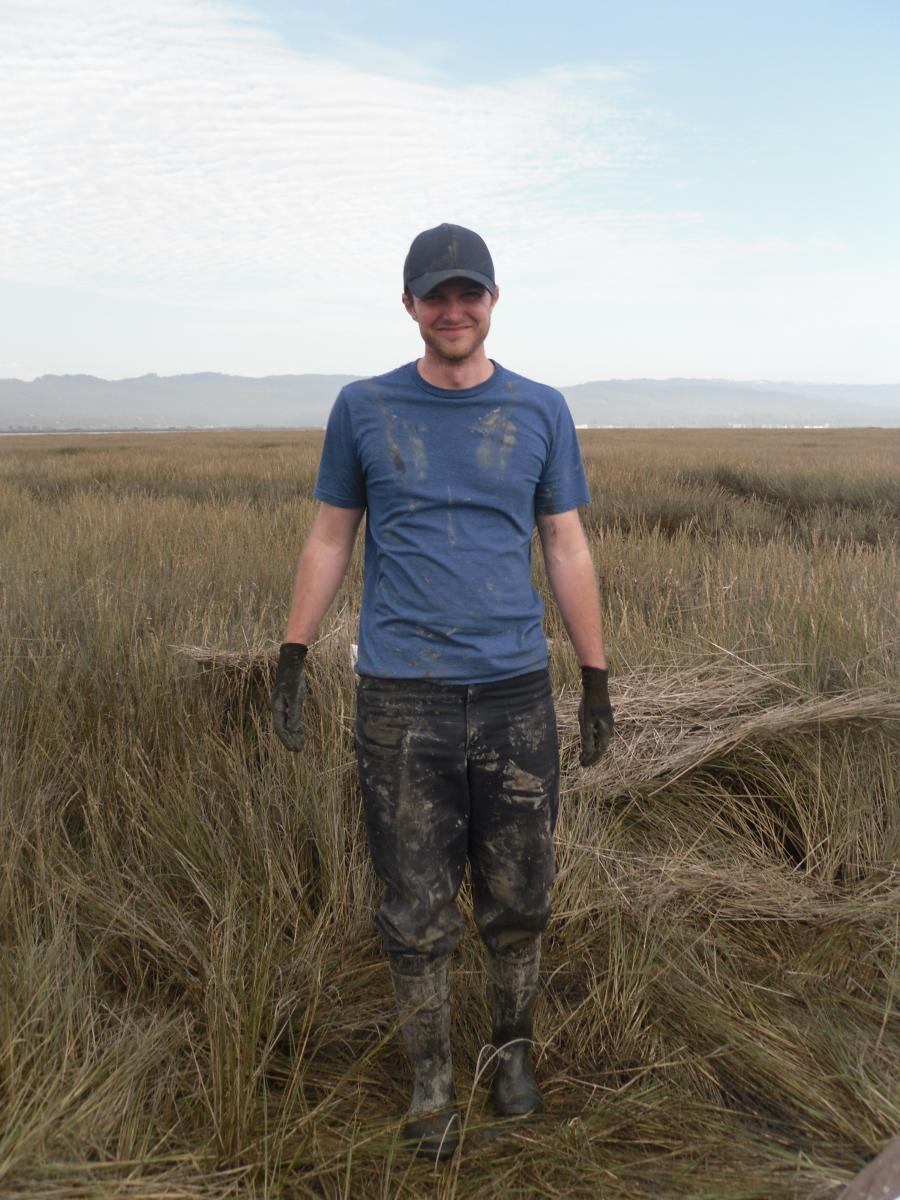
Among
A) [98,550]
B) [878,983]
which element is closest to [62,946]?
[878,983]

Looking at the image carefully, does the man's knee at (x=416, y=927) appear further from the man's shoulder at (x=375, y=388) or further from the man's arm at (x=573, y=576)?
the man's shoulder at (x=375, y=388)

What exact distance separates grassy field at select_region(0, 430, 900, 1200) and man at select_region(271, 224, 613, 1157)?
0.23m

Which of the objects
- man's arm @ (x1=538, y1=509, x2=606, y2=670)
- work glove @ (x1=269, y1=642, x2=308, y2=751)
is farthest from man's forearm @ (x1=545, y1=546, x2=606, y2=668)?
work glove @ (x1=269, y1=642, x2=308, y2=751)

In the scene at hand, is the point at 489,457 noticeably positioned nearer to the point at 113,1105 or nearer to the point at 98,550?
the point at 113,1105

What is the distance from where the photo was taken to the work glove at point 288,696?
7.97ft

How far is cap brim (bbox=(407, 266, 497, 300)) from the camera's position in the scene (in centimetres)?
215

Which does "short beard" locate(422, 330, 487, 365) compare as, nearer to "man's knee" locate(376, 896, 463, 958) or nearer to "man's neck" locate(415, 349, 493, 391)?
"man's neck" locate(415, 349, 493, 391)

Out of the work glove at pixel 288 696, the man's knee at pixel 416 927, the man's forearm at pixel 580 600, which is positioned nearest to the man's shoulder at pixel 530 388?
the man's forearm at pixel 580 600

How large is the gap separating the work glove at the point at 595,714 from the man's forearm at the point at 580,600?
3 cm

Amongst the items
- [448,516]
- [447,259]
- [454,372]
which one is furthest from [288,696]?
[447,259]

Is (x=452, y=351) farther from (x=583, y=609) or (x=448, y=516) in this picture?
(x=583, y=609)

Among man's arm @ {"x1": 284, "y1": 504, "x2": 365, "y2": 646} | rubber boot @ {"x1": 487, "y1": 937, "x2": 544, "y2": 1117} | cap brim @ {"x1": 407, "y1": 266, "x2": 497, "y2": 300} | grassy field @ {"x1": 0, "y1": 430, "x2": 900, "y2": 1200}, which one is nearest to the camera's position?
grassy field @ {"x1": 0, "y1": 430, "x2": 900, "y2": 1200}

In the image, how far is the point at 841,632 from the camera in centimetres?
432

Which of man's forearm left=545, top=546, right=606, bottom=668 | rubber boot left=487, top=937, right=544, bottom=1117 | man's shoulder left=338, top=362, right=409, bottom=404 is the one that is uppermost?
man's shoulder left=338, top=362, right=409, bottom=404
